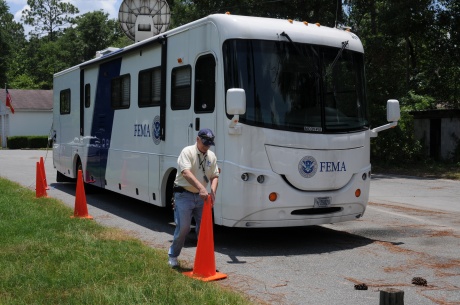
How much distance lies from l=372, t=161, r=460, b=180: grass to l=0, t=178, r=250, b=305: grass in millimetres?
16143

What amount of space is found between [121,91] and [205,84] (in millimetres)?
3914

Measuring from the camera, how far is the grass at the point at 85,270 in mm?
6031

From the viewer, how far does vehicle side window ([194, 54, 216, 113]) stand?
9.03m

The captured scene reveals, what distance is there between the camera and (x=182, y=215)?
746 centimetres

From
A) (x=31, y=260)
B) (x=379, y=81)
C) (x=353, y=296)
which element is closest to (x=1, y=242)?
(x=31, y=260)

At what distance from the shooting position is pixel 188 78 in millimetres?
9797

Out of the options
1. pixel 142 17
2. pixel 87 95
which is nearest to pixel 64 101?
pixel 87 95

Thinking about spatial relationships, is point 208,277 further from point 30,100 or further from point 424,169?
point 30,100

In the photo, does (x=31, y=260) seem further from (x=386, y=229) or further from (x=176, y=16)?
(x=176, y=16)

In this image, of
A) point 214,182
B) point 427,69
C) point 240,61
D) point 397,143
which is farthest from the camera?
point 427,69

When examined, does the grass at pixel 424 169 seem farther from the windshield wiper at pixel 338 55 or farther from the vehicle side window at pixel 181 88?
the vehicle side window at pixel 181 88

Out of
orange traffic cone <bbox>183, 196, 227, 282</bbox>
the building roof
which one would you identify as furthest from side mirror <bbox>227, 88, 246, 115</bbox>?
the building roof

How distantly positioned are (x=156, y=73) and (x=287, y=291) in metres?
5.49

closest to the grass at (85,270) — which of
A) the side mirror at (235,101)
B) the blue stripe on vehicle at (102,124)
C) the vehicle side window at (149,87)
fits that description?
the side mirror at (235,101)
